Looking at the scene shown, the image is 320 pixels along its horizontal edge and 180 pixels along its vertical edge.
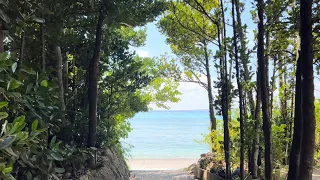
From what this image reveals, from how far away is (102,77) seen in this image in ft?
10.9

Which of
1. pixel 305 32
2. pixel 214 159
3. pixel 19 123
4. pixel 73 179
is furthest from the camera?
pixel 214 159

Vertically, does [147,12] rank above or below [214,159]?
above

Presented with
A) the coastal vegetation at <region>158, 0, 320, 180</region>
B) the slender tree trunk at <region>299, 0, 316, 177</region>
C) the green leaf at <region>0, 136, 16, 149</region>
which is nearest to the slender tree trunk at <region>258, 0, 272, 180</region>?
the coastal vegetation at <region>158, 0, 320, 180</region>

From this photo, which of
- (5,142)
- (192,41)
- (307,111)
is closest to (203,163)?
(192,41)

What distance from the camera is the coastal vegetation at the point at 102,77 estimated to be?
4.16 feet

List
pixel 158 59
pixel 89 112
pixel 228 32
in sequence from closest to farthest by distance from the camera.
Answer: pixel 89 112, pixel 228 32, pixel 158 59

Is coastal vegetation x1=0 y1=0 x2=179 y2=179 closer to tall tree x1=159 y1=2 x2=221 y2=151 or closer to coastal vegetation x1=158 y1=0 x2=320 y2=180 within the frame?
coastal vegetation x1=158 y1=0 x2=320 y2=180

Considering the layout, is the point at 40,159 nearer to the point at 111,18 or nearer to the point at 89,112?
the point at 89,112

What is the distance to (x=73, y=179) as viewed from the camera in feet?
7.40

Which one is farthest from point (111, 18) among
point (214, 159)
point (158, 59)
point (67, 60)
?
point (158, 59)

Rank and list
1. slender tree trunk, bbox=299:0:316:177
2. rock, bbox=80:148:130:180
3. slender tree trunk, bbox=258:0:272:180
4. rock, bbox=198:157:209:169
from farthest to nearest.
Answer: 1. rock, bbox=198:157:209:169
2. rock, bbox=80:148:130:180
3. slender tree trunk, bbox=258:0:272:180
4. slender tree trunk, bbox=299:0:316:177

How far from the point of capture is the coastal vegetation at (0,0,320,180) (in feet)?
4.16

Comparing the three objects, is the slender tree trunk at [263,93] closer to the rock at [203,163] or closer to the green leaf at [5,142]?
the green leaf at [5,142]

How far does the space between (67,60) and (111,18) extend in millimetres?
801
